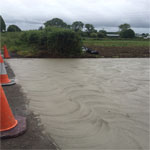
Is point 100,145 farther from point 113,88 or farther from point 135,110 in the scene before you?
point 113,88

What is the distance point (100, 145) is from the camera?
2.52 metres

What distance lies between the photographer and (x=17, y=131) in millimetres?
2621

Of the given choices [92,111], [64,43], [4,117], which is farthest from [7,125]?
[64,43]

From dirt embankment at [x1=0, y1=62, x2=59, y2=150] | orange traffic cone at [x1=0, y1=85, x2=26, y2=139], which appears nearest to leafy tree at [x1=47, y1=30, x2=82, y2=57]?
dirt embankment at [x1=0, y1=62, x2=59, y2=150]

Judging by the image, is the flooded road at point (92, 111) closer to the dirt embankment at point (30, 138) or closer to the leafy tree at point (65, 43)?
the dirt embankment at point (30, 138)

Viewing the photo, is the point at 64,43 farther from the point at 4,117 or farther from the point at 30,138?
the point at 30,138

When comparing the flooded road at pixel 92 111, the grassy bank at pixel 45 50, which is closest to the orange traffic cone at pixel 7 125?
the flooded road at pixel 92 111

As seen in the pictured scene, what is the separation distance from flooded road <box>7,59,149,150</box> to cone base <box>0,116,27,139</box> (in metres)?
0.37

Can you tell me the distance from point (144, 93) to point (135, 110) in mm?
1372

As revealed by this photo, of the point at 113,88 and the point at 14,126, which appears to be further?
the point at 113,88

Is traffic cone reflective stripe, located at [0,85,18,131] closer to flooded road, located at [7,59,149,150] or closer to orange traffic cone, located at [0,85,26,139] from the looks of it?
orange traffic cone, located at [0,85,26,139]

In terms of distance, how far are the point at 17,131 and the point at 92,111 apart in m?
1.62

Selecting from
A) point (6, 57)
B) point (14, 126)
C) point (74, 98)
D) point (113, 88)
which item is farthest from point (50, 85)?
point (6, 57)

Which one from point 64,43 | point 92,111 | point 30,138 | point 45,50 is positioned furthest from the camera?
point 45,50
